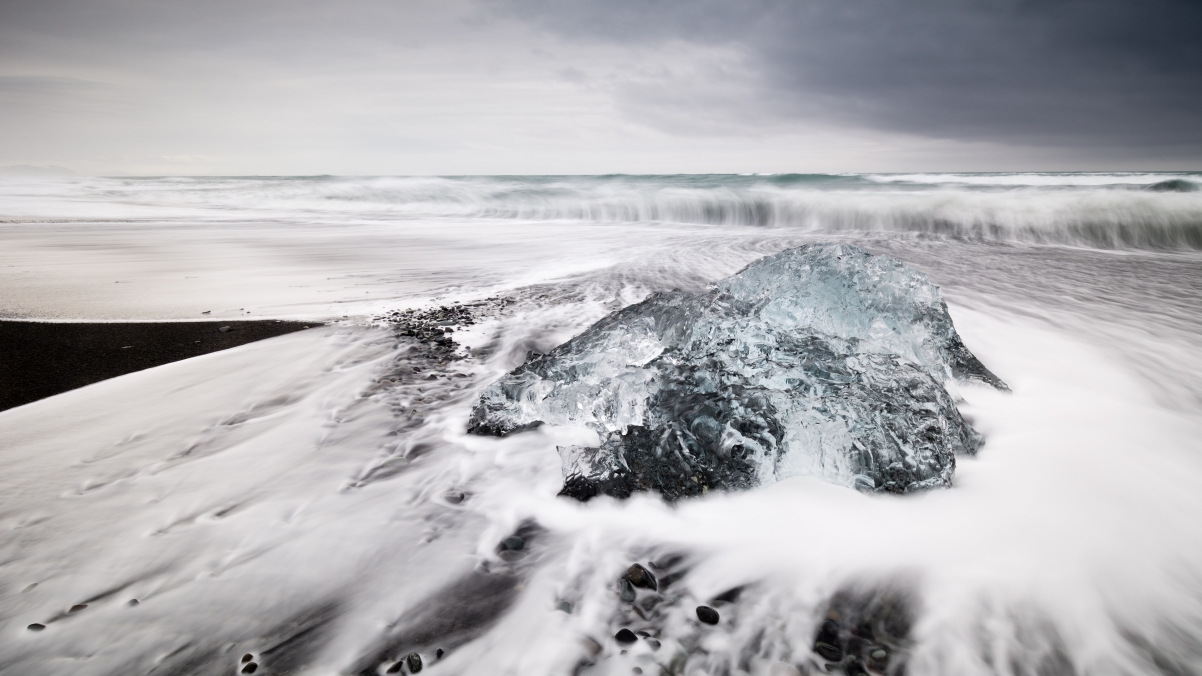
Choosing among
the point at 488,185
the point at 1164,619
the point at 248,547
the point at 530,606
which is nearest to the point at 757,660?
the point at 530,606

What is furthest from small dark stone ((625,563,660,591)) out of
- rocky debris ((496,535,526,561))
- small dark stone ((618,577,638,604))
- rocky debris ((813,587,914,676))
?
rocky debris ((813,587,914,676))

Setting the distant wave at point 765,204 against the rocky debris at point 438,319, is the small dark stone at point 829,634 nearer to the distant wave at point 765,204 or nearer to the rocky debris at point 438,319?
the rocky debris at point 438,319

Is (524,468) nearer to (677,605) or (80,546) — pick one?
(677,605)

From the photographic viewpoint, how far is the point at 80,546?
1.75m

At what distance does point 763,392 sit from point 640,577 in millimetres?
877

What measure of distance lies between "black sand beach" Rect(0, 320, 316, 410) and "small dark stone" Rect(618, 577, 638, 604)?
9.92 ft

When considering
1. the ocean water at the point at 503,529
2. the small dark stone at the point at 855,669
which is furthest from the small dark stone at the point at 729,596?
the small dark stone at the point at 855,669

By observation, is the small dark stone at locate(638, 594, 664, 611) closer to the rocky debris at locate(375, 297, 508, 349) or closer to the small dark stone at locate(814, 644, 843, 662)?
the small dark stone at locate(814, 644, 843, 662)

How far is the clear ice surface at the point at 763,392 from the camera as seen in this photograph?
2.06 metres

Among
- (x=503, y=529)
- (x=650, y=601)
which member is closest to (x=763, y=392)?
(x=650, y=601)

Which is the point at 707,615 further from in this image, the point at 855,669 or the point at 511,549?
the point at 511,549

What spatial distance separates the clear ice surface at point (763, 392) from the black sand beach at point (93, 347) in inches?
86.7

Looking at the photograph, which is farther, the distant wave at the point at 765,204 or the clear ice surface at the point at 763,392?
A: the distant wave at the point at 765,204

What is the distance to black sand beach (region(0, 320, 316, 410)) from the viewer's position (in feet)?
9.44
